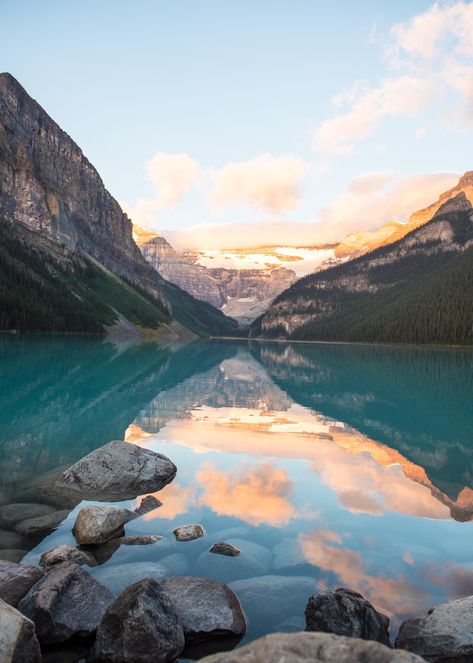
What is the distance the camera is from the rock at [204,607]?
9.38 meters

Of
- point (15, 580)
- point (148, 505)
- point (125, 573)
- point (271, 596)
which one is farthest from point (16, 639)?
point (148, 505)

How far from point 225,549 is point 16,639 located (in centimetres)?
618

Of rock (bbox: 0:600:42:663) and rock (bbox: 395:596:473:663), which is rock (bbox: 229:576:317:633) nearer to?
rock (bbox: 395:596:473:663)

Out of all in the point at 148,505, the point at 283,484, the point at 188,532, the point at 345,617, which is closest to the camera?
the point at 345,617

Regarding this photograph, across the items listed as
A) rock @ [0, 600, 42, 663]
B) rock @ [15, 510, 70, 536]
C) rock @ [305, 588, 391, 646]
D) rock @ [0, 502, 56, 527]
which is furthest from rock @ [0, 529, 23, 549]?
rock @ [305, 588, 391, 646]

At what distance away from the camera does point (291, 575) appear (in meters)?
11.7

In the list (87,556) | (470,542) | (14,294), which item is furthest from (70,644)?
(14,294)

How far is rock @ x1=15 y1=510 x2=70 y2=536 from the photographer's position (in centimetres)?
1406

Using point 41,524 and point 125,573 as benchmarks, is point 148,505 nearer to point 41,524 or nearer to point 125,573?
point 41,524

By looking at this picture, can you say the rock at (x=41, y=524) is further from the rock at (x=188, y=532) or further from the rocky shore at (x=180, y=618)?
the rock at (x=188, y=532)

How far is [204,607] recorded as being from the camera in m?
9.81

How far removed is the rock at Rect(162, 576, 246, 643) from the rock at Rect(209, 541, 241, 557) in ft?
7.02

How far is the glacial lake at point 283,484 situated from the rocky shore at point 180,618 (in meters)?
0.16

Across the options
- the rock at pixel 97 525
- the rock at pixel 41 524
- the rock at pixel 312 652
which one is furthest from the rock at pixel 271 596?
the rock at pixel 41 524
